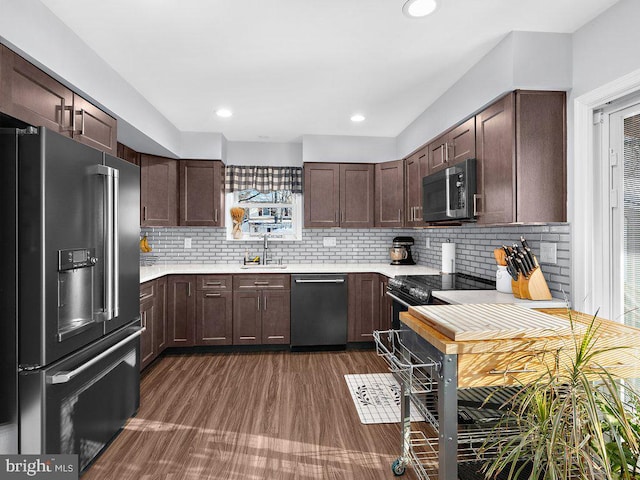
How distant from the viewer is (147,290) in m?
3.29

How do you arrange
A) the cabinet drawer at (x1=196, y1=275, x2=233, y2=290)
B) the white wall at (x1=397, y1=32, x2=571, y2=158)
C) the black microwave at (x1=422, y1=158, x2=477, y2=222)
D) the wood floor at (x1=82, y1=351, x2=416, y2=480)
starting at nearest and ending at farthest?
1. the wood floor at (x1=82, y1=351, x2=416, y2=480)
2. the white wall at (x1=397, y1=32, x2=571, y2=158)
3. the black microwave at (x1=422, y1=158, x2=477, y2=222)
4. the cabinet drawer at (x1=196, y1=275, x2=233, y2=290)

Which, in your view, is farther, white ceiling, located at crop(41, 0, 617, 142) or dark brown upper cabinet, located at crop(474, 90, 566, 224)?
dark brown upper cabinet, located at crop(474, 90, 566, 224)

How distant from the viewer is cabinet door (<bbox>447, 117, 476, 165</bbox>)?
2590 millimetres

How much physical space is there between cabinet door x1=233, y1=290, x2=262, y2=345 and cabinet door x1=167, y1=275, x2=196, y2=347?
451 millimetres

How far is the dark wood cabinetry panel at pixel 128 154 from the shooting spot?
3.51 meters

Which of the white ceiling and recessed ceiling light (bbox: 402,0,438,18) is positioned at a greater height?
the white ceiling

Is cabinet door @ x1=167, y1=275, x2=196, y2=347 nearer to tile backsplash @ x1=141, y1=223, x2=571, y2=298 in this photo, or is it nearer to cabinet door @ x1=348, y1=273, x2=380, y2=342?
tile backsplash @ x1=141, y1=223, x2=571, y2=298

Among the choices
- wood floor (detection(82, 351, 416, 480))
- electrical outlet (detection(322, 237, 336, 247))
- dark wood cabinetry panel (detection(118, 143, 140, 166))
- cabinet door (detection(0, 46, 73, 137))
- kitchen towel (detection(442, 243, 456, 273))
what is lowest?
wood floor (detection(82, 351, 416, 480))

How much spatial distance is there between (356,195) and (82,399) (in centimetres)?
330

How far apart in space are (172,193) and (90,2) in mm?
2420

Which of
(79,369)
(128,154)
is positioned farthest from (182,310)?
(79,369)

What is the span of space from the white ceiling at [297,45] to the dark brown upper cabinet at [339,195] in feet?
3.34

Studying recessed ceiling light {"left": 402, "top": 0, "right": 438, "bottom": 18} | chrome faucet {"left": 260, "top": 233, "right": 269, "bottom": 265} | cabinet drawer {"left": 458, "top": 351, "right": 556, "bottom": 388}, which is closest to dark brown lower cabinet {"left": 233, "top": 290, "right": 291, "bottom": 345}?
chrome faucet {"left": 260, "top": 233, "right": 269, "bottom": 265}

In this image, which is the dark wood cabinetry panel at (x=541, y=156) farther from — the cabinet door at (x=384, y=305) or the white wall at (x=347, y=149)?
the white wall at (x=347, y=149)
